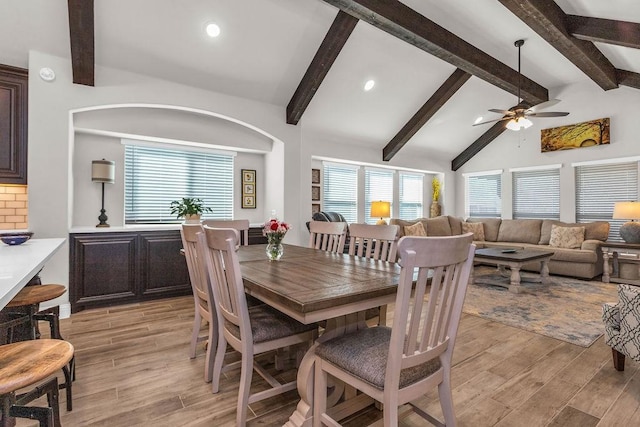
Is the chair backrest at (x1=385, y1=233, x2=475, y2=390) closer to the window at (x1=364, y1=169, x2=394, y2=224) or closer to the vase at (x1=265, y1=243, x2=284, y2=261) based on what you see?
the vase at (x1=265, y1=243, x2=284, y2=261)

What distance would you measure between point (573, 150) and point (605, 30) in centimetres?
324

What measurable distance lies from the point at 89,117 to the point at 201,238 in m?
3.09

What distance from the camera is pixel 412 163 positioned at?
7.52 metres

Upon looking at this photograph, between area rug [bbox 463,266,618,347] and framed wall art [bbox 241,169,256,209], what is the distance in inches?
136

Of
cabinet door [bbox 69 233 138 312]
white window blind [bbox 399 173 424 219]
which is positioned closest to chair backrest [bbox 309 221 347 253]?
cabinet door [bbox 69 233 138 312]

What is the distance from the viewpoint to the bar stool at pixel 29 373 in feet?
3.30

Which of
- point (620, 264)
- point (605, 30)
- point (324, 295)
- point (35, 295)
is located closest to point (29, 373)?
point (324, 295)

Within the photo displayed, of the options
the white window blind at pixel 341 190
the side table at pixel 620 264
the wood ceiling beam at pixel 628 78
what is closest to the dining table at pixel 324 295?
the white window blind at pixel 341 190

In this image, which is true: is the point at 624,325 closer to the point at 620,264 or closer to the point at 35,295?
the point at 35,295

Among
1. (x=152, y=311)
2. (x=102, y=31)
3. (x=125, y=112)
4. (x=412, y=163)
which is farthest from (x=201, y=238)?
(x=412, y=163)

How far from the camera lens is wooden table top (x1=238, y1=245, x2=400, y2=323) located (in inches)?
52.7

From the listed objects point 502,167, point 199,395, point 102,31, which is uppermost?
point 102,31

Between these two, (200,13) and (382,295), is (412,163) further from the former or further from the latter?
(382,295)

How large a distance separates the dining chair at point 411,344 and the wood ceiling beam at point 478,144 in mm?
6799
